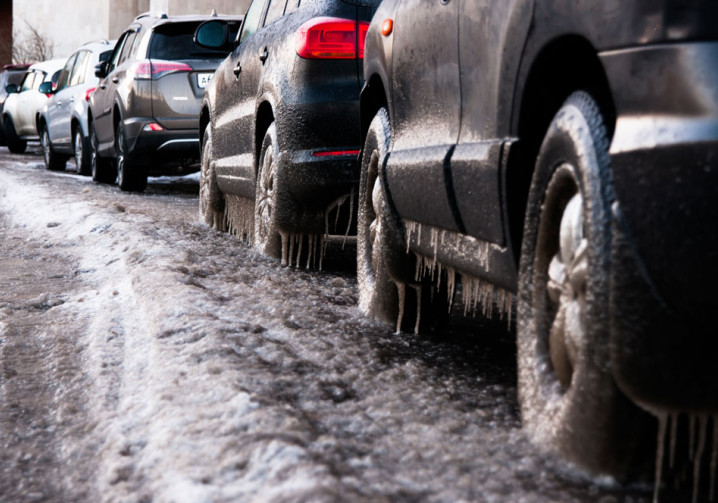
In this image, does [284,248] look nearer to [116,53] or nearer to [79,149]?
[116,53]

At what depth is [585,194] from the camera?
2.31 meters

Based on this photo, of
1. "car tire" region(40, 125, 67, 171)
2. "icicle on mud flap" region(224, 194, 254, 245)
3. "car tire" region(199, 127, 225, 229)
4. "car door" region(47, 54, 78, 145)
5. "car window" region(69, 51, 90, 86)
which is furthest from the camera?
"car tire" region(40, 125, 67, 171)

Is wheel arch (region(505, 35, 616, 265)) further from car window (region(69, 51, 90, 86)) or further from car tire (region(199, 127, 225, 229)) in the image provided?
car window (region(69, 51, 90, 86))

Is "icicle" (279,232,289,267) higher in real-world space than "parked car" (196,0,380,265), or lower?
lower

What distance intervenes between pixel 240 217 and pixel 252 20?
1.46m

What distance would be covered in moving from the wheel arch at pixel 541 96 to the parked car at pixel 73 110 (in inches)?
509

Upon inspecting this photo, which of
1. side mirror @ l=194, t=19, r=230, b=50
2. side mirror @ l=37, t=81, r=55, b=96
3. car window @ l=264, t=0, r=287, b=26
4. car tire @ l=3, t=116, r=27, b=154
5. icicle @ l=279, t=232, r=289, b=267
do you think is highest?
car window @ l=264, t=0, r=287, b=26

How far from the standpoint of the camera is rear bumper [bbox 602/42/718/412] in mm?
2004

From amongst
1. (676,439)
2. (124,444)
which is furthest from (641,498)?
(124,444)

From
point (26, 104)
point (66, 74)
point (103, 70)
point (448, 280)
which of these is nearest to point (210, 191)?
point (448, 280)

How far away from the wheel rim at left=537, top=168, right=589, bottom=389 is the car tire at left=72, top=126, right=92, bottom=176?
1353 centimetres

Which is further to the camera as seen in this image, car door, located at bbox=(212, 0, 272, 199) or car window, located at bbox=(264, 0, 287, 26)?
car door, located at bbox=(212, 0, 272, 199)

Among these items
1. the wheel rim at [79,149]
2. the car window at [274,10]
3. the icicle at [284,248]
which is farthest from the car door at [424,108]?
the wheel rim at [79,149]

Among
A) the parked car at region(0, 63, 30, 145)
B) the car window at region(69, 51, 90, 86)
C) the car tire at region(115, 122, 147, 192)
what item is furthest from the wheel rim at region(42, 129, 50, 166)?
the parked car at region(0, 63, 30, 145)
